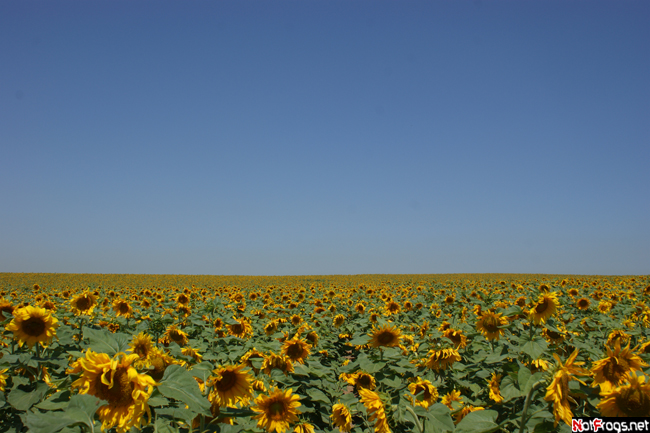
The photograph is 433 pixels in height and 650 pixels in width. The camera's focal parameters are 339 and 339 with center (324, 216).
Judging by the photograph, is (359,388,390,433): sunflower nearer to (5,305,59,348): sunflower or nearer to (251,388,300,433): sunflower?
(251,388,300,433): sunflower

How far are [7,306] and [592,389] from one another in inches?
248

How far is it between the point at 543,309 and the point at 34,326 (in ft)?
18.6

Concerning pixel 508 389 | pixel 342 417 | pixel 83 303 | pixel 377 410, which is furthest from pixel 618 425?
pixel 83 303

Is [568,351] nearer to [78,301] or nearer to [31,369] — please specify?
[31,369]

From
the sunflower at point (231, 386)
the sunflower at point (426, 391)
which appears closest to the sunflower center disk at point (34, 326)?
the sunflower at point (231, 386)

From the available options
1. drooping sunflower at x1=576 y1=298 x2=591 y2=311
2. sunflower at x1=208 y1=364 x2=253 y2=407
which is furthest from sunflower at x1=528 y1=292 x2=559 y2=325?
drooping sunflower at x1=576 y1=298 x2=591 y2=311

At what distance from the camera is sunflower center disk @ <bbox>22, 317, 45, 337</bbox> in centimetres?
335

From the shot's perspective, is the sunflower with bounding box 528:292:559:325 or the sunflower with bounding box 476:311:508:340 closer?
the sunflower with bounding box 528:292:559:325

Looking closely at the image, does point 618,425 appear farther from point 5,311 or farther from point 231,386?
point 5,311

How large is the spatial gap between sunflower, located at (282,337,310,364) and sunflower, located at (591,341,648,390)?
2842 millimetres

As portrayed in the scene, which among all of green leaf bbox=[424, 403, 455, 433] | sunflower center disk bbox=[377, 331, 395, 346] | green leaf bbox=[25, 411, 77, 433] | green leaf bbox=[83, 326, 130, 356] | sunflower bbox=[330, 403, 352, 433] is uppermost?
green leaf bbox=[83, 326, 130, 356]

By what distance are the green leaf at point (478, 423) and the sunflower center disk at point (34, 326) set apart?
3.88 metres

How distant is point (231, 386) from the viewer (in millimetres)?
2418

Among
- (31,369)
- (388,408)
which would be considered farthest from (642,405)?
(31,369)
